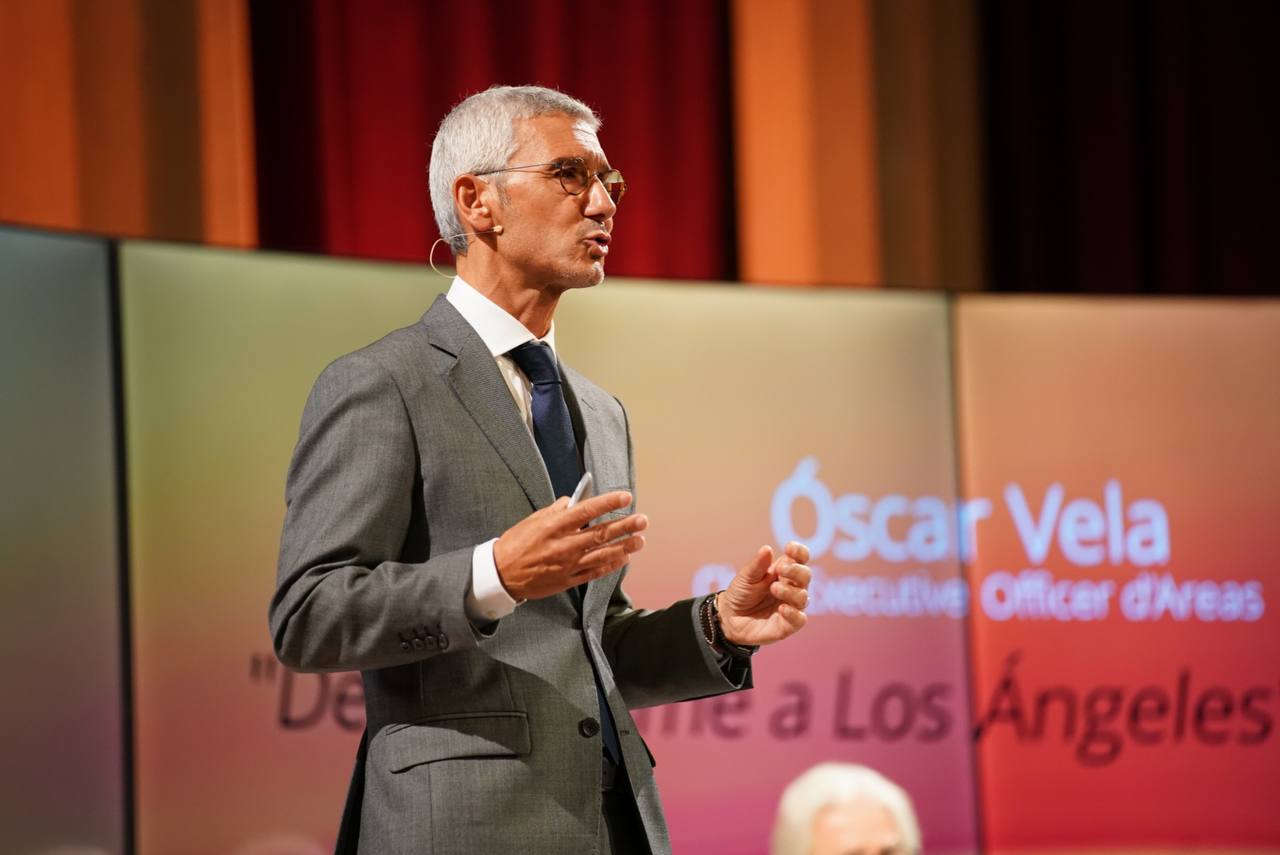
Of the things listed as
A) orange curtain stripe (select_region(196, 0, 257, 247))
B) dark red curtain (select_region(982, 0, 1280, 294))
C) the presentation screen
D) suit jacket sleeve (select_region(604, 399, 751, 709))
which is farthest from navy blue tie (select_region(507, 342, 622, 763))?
dark red curtain (select_region(982, 0, 1280, 294))

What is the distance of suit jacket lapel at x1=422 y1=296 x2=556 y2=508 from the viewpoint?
5.53 feet

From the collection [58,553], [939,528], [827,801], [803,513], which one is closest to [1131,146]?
Result: [939,528]

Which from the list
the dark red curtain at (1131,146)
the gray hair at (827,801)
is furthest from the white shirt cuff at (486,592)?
the dark red curtain at (1131,146)

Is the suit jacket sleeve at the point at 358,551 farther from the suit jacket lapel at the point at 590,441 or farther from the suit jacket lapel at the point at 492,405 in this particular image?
the suit jacket lapel at the point at 590,441

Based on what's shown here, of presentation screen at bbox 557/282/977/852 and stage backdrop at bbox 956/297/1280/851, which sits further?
stage backdrop at bbox 956/297/1280/851

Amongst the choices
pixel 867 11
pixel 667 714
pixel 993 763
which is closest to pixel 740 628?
pixel 667 714

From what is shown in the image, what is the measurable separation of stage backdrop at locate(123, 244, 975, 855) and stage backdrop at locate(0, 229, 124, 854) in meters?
0.07

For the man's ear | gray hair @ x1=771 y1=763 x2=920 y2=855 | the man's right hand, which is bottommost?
gray hair @ x1=771 y1=763 x2=920 y2=855

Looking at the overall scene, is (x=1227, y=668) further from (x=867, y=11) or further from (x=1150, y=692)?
(x=867, y=11)

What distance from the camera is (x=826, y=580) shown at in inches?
152

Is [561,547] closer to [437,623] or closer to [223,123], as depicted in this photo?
[437,623]

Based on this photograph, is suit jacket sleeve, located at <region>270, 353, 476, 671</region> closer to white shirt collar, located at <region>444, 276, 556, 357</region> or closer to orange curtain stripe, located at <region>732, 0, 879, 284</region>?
white shirt collar, located at <region>444, 276, 556, 357</region>

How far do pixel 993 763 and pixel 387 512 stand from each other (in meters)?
2.77

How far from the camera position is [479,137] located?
74.7 inches
